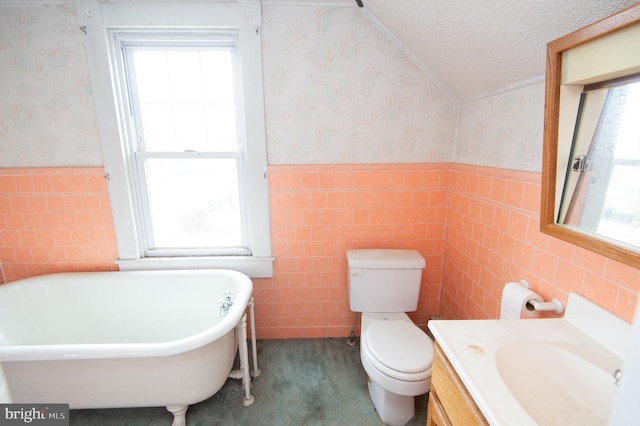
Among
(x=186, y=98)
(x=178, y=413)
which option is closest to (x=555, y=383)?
(x=178, y=413)

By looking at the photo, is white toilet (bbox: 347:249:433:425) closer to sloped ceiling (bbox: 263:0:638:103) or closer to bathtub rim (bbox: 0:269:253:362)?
bathtub rim (bbox: 0:269:253:362)

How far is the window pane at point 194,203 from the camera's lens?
195 centimetres

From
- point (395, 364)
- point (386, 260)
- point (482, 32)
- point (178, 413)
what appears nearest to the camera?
point (482, 32)

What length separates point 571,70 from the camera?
2.72ft

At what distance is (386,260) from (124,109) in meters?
1.90

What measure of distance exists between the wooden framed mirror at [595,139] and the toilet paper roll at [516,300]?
0.34m

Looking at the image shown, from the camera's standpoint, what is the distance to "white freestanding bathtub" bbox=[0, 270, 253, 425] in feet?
4.22

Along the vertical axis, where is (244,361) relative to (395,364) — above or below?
below

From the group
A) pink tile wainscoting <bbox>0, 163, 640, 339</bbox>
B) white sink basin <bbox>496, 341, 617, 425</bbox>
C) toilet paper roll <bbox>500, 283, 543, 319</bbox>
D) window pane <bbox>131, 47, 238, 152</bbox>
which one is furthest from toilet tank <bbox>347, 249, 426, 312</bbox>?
window pane <bbox>131, 47, 238, 152</bbox>

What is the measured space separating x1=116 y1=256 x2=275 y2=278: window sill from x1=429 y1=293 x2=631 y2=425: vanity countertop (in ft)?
4.09

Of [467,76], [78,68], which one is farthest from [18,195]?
[467,76]

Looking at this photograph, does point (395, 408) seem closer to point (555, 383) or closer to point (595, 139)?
point (555, 383)

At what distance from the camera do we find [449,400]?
0.90m

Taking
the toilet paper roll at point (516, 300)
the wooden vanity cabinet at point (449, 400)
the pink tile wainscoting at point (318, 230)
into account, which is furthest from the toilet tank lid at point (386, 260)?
the wooden vanity cabinet at point (449, 400)
